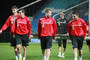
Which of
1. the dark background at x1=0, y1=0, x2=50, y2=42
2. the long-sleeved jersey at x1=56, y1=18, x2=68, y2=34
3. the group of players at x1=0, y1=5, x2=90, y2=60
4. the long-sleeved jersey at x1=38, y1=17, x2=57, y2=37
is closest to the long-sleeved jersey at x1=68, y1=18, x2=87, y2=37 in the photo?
the group of players at x1=0, y1=5, x2=90, y2=60

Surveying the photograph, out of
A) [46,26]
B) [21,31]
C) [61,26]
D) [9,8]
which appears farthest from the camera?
[9,8]

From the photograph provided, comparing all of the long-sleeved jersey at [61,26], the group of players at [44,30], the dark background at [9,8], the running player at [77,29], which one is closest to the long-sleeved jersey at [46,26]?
the group of players at [44,30]

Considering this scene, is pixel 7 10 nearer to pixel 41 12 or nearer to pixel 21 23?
pixel 41 12

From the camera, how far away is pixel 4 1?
104 ft

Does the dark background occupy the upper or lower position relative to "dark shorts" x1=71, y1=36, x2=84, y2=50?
upper

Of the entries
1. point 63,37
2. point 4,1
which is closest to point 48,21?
point 63,37

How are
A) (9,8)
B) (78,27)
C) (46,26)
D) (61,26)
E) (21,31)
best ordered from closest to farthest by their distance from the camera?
(46,26), (21,31), (78,27), (61,26), (9,8)

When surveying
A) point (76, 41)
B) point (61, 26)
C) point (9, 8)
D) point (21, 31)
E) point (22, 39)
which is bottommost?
point (76, 41)

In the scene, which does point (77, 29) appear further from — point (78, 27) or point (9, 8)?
Result: point (9, 8)

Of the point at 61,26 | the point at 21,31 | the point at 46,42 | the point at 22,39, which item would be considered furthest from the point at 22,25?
the point at 61,26

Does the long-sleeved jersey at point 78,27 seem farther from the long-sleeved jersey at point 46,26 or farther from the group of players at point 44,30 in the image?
the long-sleeved jersey at point 46,26

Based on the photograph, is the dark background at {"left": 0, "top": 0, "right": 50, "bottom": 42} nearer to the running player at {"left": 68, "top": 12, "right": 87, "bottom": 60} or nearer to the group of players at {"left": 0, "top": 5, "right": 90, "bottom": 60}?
the group of players at {"left": 0, "top": 5, "right": 90, "bottom": 60}

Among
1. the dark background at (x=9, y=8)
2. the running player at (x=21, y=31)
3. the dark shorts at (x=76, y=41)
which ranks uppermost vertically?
the dark background at (x=9, y=8)

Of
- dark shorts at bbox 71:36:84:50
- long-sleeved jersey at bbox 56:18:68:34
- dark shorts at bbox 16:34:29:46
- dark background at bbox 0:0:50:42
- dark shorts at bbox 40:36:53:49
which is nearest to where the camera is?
dark shorts at bbox 40:36:53:49
